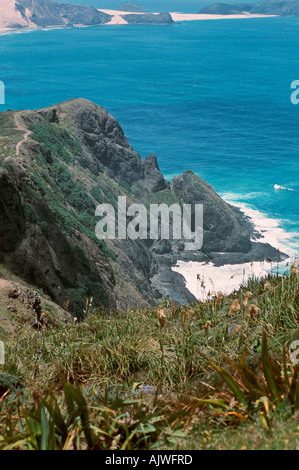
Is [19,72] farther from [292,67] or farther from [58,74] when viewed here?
[292,67]

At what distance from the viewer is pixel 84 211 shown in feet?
121

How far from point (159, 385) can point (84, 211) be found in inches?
1310

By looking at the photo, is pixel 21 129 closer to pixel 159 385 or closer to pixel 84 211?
pixel 84 211

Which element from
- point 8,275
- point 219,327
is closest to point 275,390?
point 219,327

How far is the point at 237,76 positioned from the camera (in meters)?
186

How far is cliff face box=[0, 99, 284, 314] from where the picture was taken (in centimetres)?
1934

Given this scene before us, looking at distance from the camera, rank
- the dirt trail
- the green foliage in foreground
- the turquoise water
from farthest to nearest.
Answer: the turquoise water
the dirt trail
the green foliage in foreground

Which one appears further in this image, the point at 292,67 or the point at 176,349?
the point at 292,67

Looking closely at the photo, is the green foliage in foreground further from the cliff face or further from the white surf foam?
the white surf foam

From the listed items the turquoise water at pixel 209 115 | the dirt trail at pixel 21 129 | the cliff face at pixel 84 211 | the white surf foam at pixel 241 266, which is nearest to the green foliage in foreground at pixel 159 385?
the cliff face at pixel 84 211

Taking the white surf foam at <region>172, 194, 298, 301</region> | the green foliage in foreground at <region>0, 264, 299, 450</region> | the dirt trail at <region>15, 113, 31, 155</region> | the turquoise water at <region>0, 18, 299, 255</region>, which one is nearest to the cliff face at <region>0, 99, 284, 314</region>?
the dirt trail at <region>15, 113, 31, 155</region>

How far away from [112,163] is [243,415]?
58.0m

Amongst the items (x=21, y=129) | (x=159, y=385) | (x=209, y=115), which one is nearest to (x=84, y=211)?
(x=21, y=129)

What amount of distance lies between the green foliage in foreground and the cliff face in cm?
88
